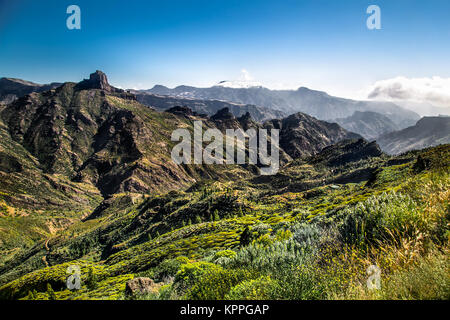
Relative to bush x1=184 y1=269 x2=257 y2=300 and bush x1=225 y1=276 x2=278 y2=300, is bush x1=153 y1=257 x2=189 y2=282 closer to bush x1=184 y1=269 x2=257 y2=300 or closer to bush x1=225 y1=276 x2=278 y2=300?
bush x1=184 y1=269 x2=257 y2=300

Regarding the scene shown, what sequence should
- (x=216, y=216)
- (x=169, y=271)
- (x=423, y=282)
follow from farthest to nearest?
1. (x=216, y=216)
2. (x=169, y=271)
3. (x=423, y=282)

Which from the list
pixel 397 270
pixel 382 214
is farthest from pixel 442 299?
pixel 382 214

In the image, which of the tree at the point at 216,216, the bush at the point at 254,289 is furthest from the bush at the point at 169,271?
the tree at the point at 216,216

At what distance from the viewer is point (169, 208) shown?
6107 inches

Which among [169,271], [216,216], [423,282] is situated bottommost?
[216,216]

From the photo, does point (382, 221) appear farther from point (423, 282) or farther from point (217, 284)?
point (217, 284)

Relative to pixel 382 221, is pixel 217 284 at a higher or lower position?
lower

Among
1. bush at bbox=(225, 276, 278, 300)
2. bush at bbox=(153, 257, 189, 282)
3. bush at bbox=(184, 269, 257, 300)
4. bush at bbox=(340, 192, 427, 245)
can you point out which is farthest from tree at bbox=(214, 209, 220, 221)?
bush at bbox=(225, 276, 278, 300)

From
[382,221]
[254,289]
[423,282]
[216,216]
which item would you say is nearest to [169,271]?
[254,289]

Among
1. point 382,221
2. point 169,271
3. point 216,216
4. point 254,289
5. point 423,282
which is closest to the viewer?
point 423,282

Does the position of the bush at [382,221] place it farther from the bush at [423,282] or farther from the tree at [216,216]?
the tree at [216,216]

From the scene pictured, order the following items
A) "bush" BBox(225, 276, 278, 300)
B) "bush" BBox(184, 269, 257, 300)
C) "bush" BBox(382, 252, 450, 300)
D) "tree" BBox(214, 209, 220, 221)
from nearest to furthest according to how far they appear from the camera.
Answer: "bush" BBox(382, 252, 450, 300) → "bush" BBox(225, 276, 278, 300) → "bush" BBox(184, 269, 257, 300) → "tree" BBox(214, 209, 220, 221)
